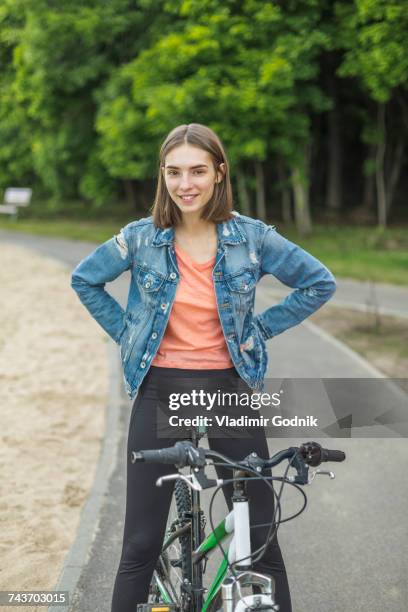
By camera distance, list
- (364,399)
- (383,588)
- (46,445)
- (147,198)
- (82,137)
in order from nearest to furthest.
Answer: (364,399) < (383,588) < (46,445) < (82,137) < (147,198)

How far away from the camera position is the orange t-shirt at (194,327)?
117 inches

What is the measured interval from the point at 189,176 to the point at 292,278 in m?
0.52

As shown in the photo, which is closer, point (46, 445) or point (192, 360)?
point (192, 360)

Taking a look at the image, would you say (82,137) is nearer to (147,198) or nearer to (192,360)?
(147,198)

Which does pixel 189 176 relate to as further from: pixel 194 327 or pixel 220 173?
pixel 194 327

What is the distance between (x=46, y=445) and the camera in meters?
Result: 6.76

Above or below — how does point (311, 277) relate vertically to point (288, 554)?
above

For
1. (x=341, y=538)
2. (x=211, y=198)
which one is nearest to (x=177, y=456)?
(x=211, y=198)

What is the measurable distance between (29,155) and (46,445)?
27207 millimetres

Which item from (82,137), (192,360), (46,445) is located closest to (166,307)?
(192,360)

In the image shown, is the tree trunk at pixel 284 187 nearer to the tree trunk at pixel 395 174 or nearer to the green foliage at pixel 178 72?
the green foliage at pixel 178 72

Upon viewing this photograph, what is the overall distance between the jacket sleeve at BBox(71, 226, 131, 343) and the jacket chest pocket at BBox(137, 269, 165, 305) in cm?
11

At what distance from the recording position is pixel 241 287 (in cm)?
298

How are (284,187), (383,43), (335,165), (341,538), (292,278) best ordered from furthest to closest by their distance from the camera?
(335,165), (284,187), (383,43), (341,538), (292,278)
